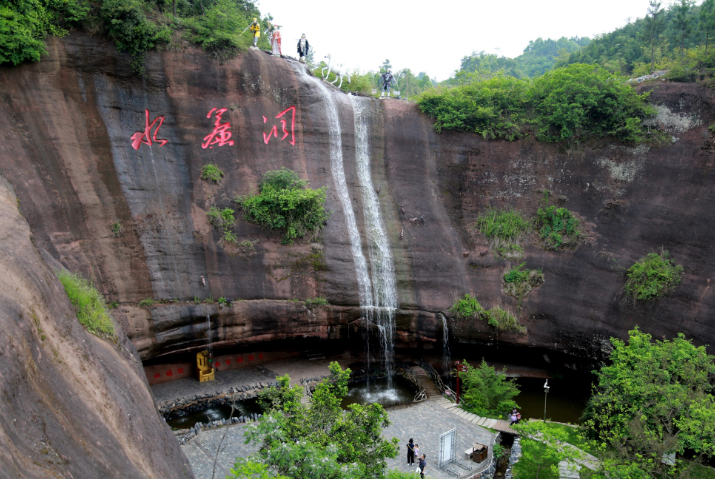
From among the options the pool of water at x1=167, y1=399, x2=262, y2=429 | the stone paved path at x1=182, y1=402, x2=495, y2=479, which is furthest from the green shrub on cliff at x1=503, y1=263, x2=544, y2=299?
the pool of water at x1=167, y1=399, x2=262, y2=429

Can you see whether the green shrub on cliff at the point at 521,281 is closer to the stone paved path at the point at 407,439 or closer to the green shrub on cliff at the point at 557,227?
the green shrub on cliff at the point at 557,227

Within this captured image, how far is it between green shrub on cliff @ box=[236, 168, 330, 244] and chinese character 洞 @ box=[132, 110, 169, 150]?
362 centimetres

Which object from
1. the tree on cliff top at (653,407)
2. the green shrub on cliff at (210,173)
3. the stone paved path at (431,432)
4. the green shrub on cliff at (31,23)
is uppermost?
the green shrub on cliff at (31,23)

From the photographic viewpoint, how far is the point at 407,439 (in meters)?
14.9

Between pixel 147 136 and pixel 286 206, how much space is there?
5652 millimetres

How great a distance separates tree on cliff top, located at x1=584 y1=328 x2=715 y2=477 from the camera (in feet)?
38.0

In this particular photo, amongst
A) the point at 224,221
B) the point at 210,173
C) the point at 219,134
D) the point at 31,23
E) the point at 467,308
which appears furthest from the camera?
the point at 467,308

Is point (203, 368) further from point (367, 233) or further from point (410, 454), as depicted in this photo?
point (410, 454)

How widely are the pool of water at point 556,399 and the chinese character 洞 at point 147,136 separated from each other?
55.7 feet

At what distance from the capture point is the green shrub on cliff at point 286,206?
732 inches

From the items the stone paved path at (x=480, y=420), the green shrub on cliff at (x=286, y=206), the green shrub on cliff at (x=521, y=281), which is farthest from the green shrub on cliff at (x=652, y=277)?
the green shrub on cliff at (x=286, y=206)

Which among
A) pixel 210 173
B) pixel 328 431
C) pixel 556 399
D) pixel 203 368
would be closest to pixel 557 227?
pixel 556 399

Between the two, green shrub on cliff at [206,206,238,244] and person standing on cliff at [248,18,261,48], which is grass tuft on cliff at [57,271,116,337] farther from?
person standing on cliff at [248,18,261,48]

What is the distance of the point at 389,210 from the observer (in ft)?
70.0
